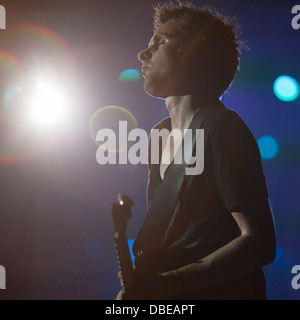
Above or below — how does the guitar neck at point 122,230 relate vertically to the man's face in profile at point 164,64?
below

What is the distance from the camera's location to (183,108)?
5.05 feet

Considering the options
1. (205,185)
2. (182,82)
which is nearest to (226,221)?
(205,185)

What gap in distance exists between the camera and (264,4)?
8.21 ft

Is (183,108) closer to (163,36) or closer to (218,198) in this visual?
(163,36)

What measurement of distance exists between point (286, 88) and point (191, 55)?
1.38 metres

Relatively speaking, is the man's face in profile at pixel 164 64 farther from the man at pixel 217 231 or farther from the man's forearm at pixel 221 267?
the man's forearm at pixel 221 267

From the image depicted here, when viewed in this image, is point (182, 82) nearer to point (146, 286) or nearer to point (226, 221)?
point (226, 221)

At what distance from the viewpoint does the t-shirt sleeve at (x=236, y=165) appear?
1.03 metres

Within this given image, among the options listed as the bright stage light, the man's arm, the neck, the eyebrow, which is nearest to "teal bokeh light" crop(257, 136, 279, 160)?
the neck

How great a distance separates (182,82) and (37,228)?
2.16 meters

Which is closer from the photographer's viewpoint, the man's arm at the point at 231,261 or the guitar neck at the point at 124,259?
the man's arm at the point at 231,261

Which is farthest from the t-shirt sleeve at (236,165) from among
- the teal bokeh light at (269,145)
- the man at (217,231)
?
the teal bokeh light at (269,145)

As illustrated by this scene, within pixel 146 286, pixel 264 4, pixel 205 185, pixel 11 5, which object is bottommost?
pixel 146 286

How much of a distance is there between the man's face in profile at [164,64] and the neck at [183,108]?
0.05 meters
